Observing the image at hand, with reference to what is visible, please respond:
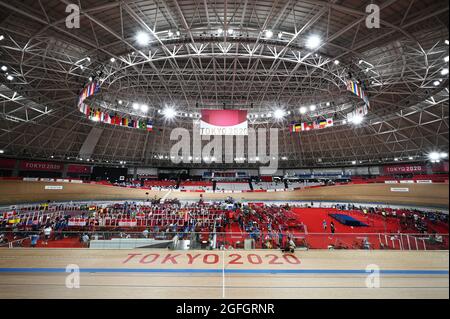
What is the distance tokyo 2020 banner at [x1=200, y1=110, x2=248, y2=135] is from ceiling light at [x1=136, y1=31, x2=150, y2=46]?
7.15m

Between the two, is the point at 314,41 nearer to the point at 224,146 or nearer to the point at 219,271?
the point at 219,271

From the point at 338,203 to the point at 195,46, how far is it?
27.3 m

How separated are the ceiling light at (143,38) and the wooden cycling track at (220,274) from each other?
13.2 metres

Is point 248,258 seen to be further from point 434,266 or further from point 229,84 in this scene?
point 229,84

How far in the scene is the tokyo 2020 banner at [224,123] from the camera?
1770 cm

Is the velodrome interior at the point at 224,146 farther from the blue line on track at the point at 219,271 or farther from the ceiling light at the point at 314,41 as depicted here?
the ceiling light at the point at 314,41

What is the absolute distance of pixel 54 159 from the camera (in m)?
33.5

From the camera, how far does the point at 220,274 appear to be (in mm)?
5516

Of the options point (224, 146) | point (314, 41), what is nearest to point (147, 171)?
point (224, 146)

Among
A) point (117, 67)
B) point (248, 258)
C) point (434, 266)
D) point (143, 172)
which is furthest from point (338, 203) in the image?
point (143, 172)

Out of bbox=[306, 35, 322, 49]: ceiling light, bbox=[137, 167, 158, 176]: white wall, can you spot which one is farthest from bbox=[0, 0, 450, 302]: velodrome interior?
bbox=[137, 167, 158, 176]: white wall

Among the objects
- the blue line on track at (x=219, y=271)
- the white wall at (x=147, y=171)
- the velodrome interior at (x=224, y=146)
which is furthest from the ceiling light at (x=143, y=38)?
the white wall at (x=147, y=171)

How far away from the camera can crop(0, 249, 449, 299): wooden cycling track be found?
448 centimetres

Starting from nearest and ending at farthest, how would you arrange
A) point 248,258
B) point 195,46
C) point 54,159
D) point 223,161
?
point 248,258, point 195,46, point 54,159, point 223,161
